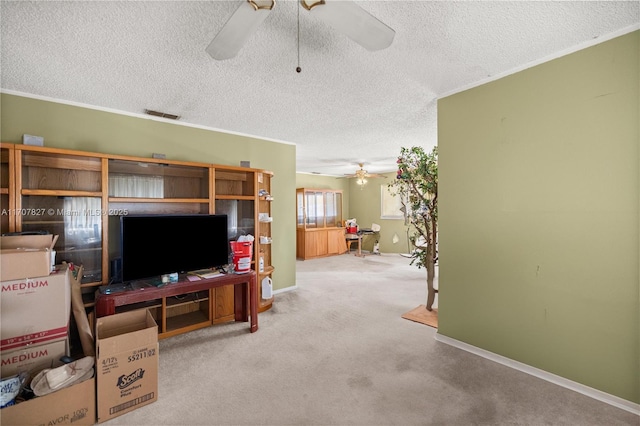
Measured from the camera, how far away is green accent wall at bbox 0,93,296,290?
2.72 meters

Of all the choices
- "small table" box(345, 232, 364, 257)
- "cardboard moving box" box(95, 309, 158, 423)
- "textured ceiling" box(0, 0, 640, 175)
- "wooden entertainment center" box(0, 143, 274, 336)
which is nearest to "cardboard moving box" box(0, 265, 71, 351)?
"cardboard moving box" box(95, 309, 158, 423)

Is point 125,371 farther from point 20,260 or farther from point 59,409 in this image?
point 20,260

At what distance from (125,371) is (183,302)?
1417 millimetres

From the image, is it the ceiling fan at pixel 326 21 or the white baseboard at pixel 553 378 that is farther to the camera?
the white baseboard at pixel 553 378

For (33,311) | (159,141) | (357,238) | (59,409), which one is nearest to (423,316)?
(59,409)

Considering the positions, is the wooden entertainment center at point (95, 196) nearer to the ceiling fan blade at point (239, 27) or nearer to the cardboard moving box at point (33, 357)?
the cardboard moving box at point (33, 357)

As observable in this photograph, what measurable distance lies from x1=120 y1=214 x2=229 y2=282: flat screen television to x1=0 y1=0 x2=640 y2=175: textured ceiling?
4.08 ft

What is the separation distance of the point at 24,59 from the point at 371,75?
8.74 ft

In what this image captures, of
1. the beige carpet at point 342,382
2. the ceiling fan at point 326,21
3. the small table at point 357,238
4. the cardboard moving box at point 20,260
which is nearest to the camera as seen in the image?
the ceiling fan at point 326,21

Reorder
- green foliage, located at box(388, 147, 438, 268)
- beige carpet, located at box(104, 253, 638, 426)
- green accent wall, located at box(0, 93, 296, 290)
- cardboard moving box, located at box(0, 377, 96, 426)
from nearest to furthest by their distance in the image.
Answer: cardboard moving box, located at box(0, 377, 96, 426) → beige carpet, located at box(104, 253, 638, 426) → green accent wall, located at box(0, 93, 296, 290) → green foliage, located at box(388, 147, 438, 268)

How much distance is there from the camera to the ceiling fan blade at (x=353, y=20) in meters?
1.27

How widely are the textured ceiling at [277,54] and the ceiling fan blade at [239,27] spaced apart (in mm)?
304

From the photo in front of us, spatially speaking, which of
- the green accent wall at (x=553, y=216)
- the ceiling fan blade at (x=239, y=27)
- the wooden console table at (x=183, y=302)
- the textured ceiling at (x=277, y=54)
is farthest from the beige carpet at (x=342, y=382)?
the textured ceiling at (x=277, y=54)

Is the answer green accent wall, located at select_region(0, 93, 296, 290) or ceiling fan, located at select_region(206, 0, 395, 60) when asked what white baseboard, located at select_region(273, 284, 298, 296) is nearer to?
green accent wall, located at select_region(0, 93, 296, 290)
